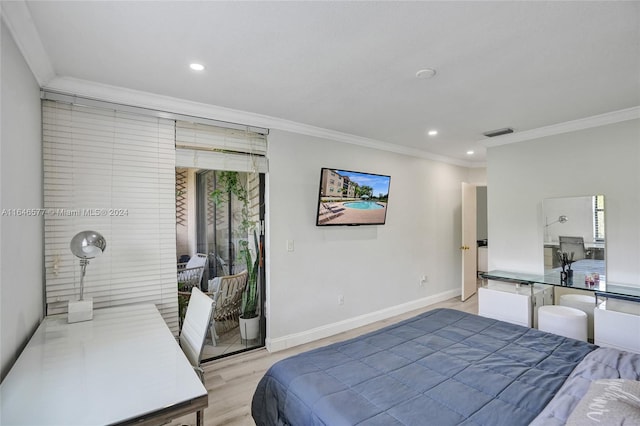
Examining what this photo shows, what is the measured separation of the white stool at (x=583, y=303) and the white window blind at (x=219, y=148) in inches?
141

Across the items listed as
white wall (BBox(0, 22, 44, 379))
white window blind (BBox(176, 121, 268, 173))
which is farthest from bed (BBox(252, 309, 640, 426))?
white window blind (BBox(176, 121, 268, 173))

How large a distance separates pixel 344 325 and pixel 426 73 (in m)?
2.93

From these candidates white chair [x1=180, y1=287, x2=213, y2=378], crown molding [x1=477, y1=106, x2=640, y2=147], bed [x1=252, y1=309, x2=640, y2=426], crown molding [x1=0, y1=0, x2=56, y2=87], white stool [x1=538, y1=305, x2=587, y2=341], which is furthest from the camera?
crown molding [x1=477, y1=106, x2=640, y2=147]

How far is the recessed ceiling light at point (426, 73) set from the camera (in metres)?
2.15

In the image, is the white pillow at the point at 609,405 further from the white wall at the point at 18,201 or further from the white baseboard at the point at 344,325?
the white baseboard at the point at 344,325

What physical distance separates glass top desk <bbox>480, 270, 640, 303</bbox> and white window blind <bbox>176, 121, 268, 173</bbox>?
9.90 ft

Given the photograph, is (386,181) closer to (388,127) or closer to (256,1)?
(388,127)

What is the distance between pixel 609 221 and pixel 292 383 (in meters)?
3.58

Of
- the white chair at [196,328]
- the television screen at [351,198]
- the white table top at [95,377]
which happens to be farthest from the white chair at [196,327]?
the television screen at [351,198]

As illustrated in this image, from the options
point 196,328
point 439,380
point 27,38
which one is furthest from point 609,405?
point 27,38

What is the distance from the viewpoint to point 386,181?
4105 mm

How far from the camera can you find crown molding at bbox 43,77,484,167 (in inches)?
89.0

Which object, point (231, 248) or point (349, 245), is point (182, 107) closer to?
point (231, 248)

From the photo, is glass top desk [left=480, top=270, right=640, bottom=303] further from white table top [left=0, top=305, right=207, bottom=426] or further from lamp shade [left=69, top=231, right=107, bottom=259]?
lamp shade [left=69, top=231, right=107, bottom=259]
